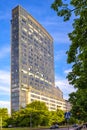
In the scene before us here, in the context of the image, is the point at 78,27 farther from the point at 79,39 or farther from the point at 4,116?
the point at 4,116

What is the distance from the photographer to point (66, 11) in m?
11.5

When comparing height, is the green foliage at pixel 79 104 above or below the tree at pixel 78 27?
below

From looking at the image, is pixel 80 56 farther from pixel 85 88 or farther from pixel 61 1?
pixel 85 88

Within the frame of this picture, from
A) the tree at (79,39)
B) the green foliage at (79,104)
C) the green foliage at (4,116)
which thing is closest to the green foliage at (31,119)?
the green foliage at (4,116)

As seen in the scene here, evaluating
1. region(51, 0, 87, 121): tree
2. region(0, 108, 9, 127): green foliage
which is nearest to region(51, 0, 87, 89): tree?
region(51, 0, 87, 121): tree

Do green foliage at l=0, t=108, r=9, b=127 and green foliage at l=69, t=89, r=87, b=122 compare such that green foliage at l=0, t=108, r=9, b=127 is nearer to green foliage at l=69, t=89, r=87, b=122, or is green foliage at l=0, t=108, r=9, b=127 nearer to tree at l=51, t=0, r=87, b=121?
green foliage at l=69, t=89, r=87, b=122

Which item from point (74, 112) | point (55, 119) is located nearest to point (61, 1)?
point (74, 112)

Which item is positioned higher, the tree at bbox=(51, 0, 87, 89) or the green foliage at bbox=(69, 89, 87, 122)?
the tree at bbox=(51, 0, 87, 89)

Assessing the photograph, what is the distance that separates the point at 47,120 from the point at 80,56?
128 meters

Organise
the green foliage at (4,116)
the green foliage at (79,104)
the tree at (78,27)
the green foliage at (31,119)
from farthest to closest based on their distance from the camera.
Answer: the green foliage at (4,116), the green foliage at (31,119), the green foliage at (79,104), the tree at (78,27)

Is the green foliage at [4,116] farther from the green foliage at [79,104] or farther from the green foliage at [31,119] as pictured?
the green foliage at [79,104]

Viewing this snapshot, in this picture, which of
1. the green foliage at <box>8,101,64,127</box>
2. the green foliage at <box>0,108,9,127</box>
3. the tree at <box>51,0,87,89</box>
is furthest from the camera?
the green foliage at <box>0,108,9,127</box>

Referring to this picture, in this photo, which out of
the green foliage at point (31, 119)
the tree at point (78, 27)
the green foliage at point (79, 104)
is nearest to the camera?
the tree at point (78, 27)

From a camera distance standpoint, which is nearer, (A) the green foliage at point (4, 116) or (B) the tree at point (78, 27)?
(B) the tree at point (78, 27)
